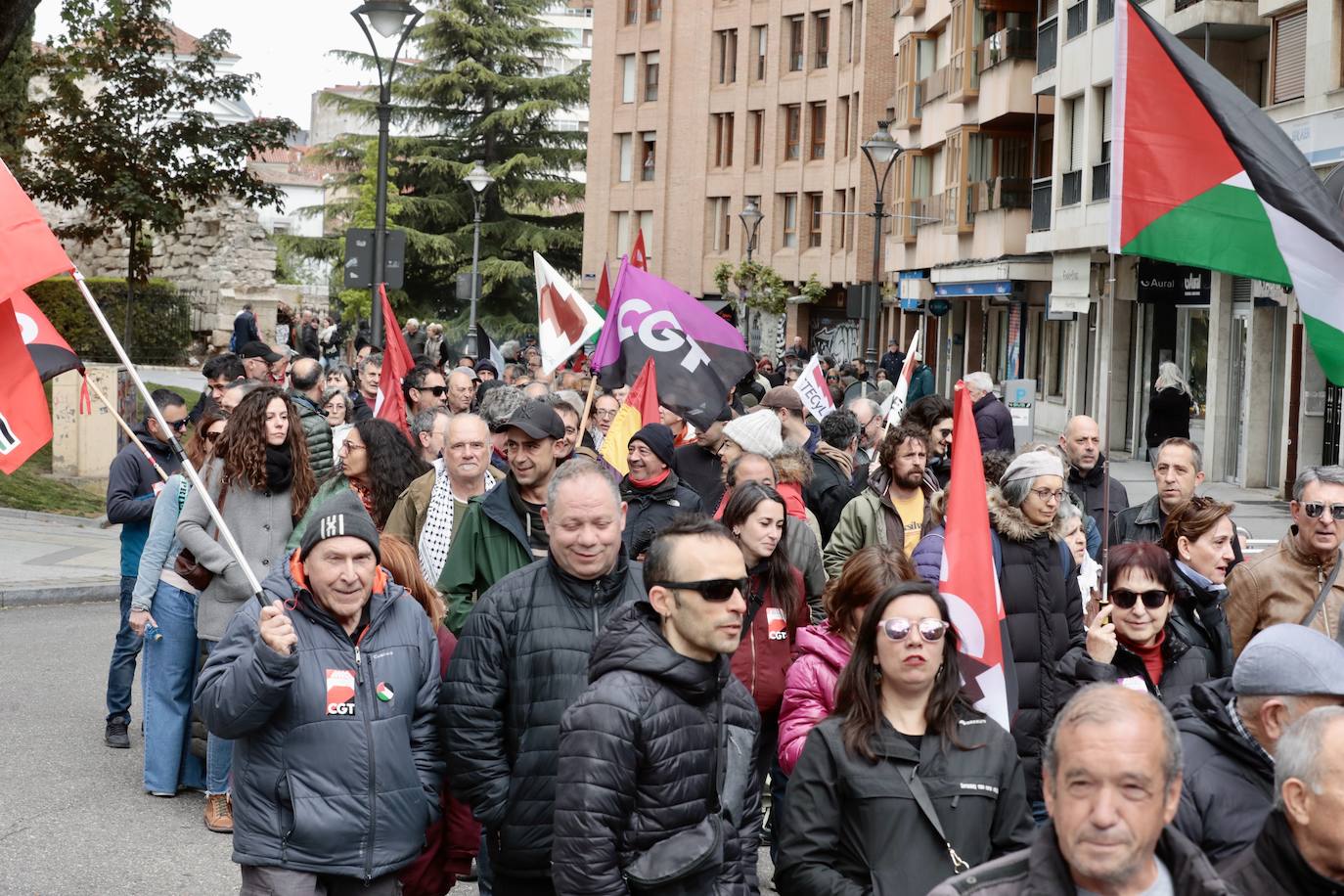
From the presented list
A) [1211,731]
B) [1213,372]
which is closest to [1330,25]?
[1213,372]

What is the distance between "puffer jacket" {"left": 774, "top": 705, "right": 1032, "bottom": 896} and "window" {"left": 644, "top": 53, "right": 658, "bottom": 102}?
216ft

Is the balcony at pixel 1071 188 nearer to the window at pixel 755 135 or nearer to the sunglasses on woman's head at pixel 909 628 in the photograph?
the window at pixel 755 135

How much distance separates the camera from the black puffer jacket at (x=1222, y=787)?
4.28m

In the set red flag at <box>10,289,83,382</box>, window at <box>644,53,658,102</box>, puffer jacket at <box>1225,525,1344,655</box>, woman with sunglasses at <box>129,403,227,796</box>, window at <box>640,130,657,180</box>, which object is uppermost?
window at <box>644,53,658,102</box>

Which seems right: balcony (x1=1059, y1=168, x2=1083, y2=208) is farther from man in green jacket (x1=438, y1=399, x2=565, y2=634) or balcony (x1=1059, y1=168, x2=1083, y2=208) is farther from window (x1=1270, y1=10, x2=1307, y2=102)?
man in green jacket (x1=438, y1=399, x2=565, y2=634)

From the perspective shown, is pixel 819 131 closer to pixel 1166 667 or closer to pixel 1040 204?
pixel 1040 204

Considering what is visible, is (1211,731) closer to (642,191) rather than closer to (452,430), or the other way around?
(452,430)

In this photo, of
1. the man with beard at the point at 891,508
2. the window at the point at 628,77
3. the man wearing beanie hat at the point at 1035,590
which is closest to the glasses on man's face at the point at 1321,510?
the man wearing beanie hat at the point at 1035,590

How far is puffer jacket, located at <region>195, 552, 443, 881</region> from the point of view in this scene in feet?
16.8

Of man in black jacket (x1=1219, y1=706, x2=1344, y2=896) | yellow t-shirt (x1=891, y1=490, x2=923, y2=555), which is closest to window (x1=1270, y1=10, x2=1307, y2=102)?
yellow t-shirt (x1=891, y1=490, x2=923, y2=555)

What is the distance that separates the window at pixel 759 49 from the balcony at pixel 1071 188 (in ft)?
98.9

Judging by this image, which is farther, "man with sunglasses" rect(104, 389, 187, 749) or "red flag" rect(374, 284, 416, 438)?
"red flag" rect(374, 284, 416, 438)

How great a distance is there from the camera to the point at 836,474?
10.5 meters

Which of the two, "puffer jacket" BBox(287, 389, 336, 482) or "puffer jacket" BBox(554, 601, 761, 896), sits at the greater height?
"puffer jacket" BBox(287, 389, 336, 482)
